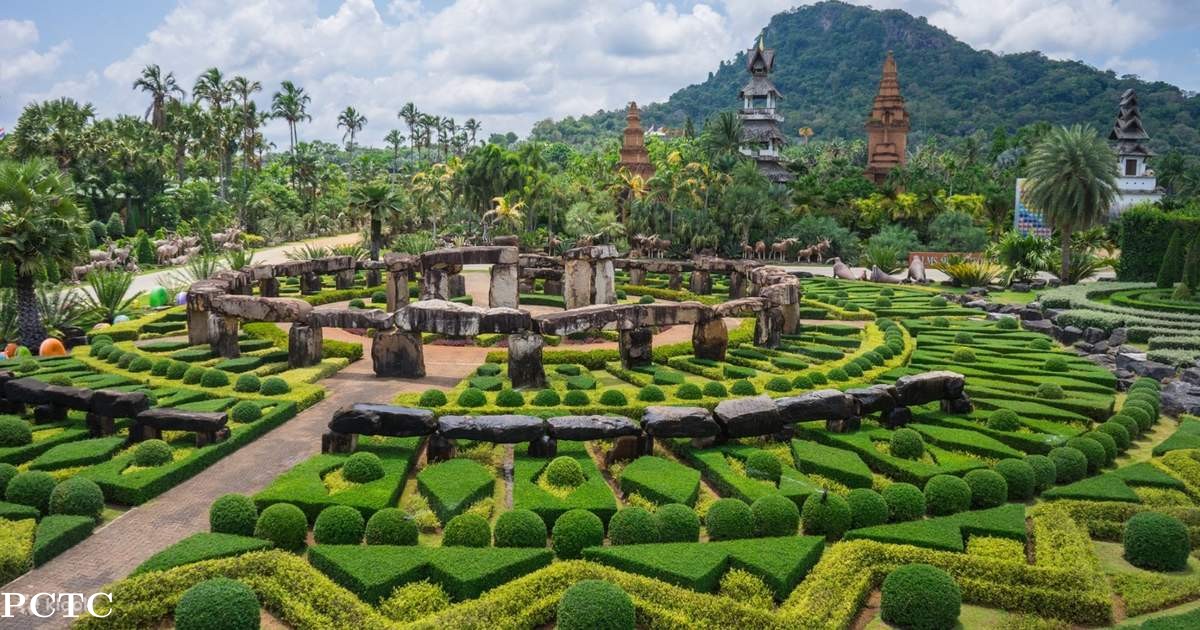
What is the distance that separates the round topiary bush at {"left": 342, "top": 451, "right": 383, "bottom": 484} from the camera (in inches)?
832

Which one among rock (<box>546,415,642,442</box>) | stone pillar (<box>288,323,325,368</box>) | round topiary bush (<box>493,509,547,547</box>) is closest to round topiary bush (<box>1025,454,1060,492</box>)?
rock (<box>546,415,642,442</box>)

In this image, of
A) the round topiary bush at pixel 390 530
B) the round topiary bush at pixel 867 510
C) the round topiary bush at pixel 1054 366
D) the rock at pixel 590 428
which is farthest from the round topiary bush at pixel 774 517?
the round topiary bush at pixel 1054 366

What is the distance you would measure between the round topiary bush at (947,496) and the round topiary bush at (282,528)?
13994mm

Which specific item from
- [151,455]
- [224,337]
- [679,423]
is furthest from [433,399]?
[224,337]

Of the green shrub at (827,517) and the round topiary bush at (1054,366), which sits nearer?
the green shrub at (827,517)

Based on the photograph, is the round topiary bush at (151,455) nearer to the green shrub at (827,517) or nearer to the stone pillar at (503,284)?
the green shrub at (827,517)

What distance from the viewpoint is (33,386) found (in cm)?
2602

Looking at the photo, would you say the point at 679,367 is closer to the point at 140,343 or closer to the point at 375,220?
the point at 140,343

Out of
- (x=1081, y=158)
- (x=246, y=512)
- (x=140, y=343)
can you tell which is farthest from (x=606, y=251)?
(x=1081, y=158)

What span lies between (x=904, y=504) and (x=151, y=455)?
1839 cm

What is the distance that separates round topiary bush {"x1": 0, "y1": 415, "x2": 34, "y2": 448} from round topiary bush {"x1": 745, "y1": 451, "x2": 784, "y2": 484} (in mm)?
19451

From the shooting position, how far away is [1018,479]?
68.4 feet

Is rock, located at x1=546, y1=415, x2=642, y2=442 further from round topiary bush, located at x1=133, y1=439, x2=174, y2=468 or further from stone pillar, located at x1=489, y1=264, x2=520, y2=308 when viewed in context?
stone pillar, located at x1=489, y1=264, x2=520, y2=308

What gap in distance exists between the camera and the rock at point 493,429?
22.6 m
